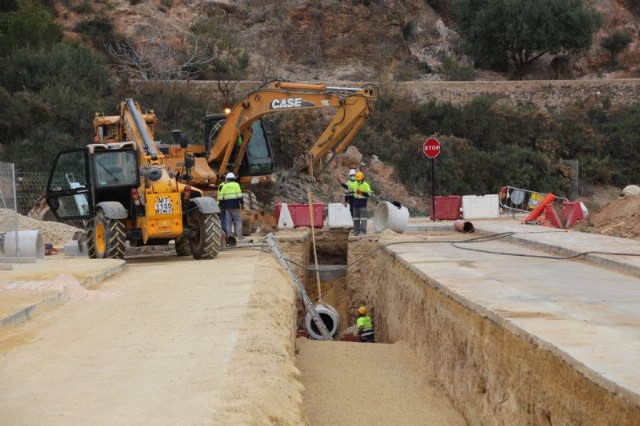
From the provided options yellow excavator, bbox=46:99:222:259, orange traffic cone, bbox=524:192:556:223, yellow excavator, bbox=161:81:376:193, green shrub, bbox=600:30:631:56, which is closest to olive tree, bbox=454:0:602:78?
green shrub, bbox=600:30:631:56

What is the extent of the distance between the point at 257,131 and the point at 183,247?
480cm

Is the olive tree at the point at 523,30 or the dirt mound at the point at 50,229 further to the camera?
the olive tree at the point at 523,30

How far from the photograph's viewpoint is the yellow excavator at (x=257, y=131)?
74.4 ft

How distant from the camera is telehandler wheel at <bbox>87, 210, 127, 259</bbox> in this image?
18.3 m

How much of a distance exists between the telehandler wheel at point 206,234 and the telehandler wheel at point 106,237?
1484mm

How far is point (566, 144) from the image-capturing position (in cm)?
5219

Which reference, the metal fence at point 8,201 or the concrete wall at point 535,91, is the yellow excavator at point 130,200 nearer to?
the metal fence at point 8,201

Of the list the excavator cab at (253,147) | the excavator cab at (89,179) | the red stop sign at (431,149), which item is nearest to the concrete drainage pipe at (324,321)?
the excavator cab at (89,179)

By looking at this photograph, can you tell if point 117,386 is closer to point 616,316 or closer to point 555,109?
point 616,316

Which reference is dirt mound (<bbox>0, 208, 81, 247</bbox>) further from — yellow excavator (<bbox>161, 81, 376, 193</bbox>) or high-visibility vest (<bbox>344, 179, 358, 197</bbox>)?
high-visibility vest (<bbox>344, 179, 358, 197</bbox>)

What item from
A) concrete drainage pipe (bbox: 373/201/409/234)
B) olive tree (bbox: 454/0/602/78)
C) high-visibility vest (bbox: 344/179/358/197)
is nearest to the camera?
high-visibility vest (bbox: 344/179/358/197)

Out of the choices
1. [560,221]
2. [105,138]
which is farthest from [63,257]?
[560,221]

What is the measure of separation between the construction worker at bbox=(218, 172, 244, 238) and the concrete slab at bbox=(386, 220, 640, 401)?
409 cm

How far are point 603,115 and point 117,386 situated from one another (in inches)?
2045
